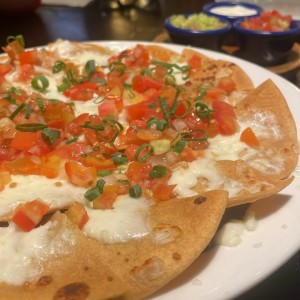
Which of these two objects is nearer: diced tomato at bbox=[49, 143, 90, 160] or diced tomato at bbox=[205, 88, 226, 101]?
diced tomato at bbox=[49, 143, 90, 160]

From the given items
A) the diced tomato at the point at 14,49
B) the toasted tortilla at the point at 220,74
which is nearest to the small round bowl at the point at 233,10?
the toasted tortilla at the point at 220,74

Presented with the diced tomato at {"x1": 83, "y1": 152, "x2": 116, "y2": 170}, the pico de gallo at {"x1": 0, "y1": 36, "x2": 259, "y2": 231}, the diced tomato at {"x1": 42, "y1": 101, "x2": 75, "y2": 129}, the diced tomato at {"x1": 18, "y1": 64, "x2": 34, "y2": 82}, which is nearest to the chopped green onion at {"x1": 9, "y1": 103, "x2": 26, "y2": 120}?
the pico de gallo at {"x1": 0, "y1": 36, "x2": 259, "y2": 231}

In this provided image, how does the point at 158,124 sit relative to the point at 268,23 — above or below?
above

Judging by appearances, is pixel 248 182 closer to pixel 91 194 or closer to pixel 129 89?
pixel 91 194

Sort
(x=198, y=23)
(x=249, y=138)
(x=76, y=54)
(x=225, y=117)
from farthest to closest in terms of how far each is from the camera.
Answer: (x=198, y=23), (x=76, y=54), (x=225, y=117), (x=249, y=138)

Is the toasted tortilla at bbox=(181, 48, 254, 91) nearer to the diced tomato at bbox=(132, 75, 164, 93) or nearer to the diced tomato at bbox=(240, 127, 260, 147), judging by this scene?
the diced tomato at bbox=(132, 75, 164, 93)

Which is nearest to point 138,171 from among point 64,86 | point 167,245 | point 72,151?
point 72,151

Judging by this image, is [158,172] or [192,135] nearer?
[158,172]
